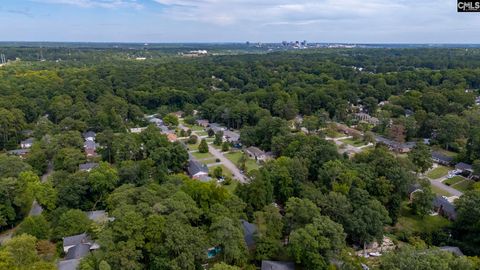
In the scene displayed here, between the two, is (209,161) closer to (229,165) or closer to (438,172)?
(229,165)

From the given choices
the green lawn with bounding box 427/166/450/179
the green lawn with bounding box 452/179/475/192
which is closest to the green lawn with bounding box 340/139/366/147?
the green lawn with bounding box 427/166/450/179

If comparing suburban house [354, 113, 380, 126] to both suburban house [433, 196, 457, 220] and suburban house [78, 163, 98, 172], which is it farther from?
suburban house [78, 163, 98, 172]

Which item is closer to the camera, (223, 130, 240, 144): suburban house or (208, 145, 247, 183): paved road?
(208, 145, 247, 183): paved road

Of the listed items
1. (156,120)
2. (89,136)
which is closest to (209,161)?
(89,136)

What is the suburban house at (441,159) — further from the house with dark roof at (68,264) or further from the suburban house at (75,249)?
the house with dark roof at (68,264)

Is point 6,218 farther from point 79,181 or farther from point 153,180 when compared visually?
point 153,180

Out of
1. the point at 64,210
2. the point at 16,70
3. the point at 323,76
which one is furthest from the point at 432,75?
the point at 16,70
